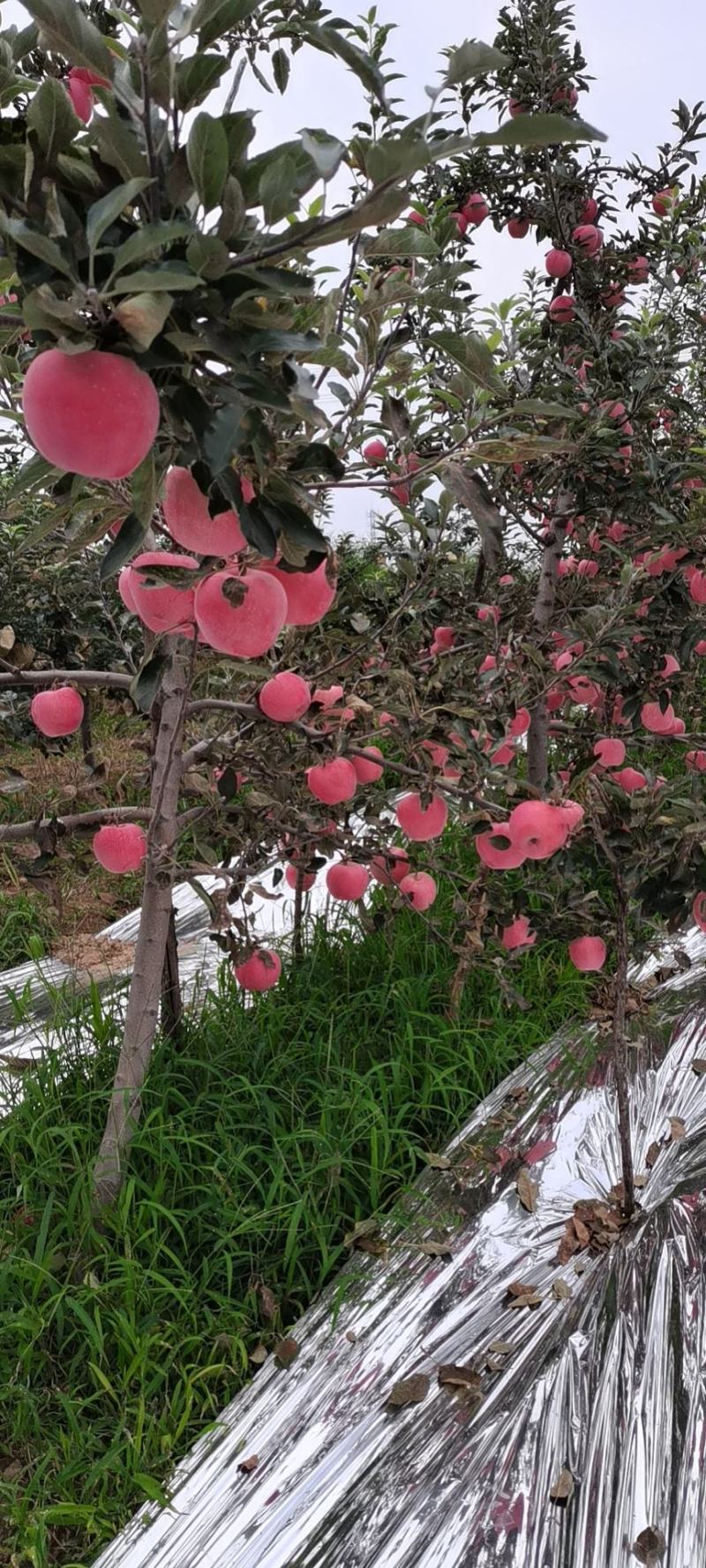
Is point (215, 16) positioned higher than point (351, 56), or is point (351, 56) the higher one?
point (215, 16)

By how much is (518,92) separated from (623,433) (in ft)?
3.85

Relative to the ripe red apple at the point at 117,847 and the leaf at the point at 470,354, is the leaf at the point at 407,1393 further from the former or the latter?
the leaf at the point at 470,354

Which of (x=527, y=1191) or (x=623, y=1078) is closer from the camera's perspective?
(x=623, y=1078)

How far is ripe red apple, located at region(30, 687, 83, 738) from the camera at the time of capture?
1602 mm

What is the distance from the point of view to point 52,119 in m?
0.65

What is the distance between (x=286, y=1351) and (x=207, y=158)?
5.14 ft

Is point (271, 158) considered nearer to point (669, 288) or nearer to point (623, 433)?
point (623, 433)

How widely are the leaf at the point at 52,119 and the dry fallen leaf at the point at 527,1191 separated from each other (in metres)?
1.76

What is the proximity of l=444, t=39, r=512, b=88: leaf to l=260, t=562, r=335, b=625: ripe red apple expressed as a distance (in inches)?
17.3

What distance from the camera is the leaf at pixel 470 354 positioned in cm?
92

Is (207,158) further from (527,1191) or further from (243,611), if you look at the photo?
(527,1191)

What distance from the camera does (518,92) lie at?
9.04 feet

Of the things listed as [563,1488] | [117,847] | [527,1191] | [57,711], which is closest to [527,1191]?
[527,1191]

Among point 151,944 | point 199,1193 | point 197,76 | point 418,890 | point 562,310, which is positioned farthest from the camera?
point 562,310
